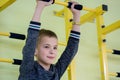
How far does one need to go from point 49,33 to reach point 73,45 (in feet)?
0.54

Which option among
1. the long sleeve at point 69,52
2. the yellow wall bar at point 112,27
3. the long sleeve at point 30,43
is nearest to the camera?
the long sleeve at point 30,43

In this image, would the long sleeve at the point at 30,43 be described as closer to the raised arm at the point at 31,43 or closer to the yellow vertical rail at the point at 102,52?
the raised arm at the point at 31,43

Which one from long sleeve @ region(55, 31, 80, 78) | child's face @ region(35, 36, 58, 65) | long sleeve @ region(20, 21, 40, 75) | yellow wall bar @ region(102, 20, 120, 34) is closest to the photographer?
long sleeve @ region(20, 21, 40, 75)

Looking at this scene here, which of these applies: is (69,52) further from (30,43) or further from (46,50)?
(30,43)

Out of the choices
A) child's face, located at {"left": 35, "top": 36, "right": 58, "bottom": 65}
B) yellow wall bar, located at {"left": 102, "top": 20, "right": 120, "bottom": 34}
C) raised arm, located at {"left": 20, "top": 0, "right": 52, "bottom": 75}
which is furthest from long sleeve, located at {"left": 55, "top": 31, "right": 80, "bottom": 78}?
yellow wall bar, located at {"left": 102, "top": 20, "right": 120, "bottom": 34}

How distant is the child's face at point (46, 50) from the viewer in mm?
1350

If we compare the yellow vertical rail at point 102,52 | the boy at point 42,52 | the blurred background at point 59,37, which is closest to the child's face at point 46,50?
the boy at point 42,52

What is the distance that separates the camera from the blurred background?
1.82m

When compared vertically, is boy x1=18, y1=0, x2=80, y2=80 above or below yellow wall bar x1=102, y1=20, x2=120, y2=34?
below

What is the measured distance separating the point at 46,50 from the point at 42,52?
2cm

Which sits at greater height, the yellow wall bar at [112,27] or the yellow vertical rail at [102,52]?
the yellow wall bar at [112,27]

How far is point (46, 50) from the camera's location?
135 cm

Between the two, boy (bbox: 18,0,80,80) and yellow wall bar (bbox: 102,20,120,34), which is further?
yellow wall bar (bbox: 102,20,120,34)

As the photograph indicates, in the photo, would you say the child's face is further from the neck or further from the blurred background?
the blurred background
